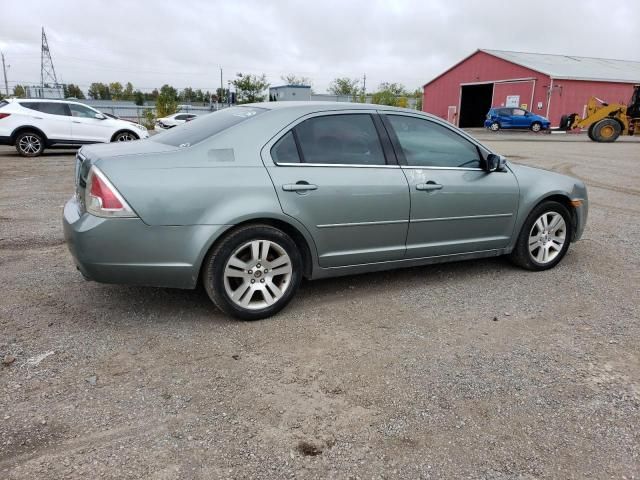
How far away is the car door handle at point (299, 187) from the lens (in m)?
3.68

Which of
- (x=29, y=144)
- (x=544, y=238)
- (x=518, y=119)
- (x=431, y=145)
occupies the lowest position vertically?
(x=544, y=238)

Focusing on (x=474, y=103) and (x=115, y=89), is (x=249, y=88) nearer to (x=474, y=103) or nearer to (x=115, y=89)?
(x=474, y=103)

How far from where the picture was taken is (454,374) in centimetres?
310

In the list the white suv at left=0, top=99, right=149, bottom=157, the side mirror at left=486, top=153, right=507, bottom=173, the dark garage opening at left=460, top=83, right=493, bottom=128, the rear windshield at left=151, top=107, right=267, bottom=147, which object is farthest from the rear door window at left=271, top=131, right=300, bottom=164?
the dark garage opening at left=460, top=83, right=493, bottom=128

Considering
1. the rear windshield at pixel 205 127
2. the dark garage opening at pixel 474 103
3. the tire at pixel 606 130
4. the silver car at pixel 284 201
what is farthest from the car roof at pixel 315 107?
the dark garage opening at pixel 474 103

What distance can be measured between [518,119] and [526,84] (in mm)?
4378

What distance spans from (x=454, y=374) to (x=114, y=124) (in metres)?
14.2

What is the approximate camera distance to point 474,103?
42094 millimetres

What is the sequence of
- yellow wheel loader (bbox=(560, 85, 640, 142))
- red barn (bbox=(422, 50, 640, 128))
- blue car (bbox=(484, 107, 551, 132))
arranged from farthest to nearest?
red barn (bbox=(422, 50, 640, 128)) → blue car (bbox=(484, 107, 551, 132)) → yellow wheel loader (bbox=(560, 85, 640, 142))

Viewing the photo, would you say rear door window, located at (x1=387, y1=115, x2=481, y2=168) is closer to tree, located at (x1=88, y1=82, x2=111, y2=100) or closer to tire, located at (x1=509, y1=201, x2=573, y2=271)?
tire, located at (x1=509, y1=201, x2=573, y2=271)

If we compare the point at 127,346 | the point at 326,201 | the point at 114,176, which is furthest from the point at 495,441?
the point at 114,176

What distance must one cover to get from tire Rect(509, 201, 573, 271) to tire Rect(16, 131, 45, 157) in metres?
13.7

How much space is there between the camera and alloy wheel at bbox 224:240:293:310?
3.62m

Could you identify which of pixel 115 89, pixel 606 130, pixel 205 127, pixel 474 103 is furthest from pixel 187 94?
pixel 205 127
